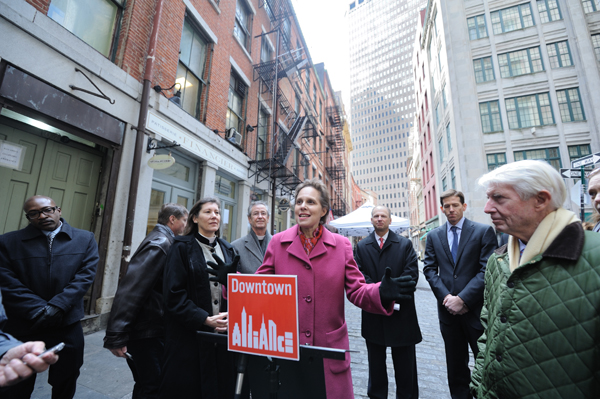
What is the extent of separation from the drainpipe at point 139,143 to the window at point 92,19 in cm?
72

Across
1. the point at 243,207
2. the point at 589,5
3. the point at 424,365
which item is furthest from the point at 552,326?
the point at 589,5

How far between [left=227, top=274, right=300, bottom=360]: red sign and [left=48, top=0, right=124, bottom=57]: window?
642cm

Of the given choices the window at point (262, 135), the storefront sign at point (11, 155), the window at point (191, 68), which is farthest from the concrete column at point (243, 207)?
the storefront sign at point (11, 155)

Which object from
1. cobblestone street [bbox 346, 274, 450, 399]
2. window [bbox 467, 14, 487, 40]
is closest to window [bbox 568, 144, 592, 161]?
window [bbox 467, 14, 487, 40]

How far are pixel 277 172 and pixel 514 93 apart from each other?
17.5 metres

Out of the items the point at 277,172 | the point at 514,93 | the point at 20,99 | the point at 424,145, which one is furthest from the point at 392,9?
the point at 20,99

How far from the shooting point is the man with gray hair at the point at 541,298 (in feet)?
4.07

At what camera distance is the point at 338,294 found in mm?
2014

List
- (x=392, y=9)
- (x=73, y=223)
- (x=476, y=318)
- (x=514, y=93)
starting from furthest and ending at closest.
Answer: (x=392, y=9)
(x=514, y=93)
(x=73, y=223)
(x=476, y=318)

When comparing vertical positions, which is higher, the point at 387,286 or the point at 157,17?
the point at 157,17

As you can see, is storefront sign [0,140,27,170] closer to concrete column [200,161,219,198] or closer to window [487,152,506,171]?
concrete column [200,161,219,198]

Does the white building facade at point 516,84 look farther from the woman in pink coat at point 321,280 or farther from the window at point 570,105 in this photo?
the woman in pink coat at point 321,280

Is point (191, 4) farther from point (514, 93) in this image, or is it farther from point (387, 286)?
point (514, 93)

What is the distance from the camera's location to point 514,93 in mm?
17875
